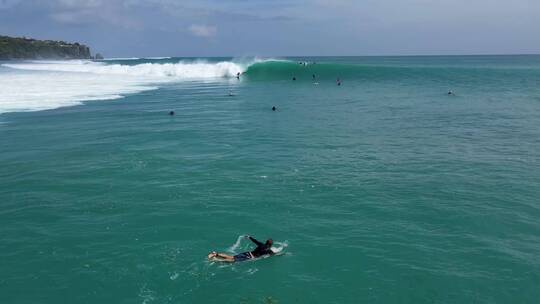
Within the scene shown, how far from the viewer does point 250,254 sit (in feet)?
60.2

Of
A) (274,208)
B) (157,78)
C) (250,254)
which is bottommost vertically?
(250,254)

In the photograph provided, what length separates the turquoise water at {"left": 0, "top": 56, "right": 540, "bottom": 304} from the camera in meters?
16.5

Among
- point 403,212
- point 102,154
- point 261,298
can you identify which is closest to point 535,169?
point 403,212

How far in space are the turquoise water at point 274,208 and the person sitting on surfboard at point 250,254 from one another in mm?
308

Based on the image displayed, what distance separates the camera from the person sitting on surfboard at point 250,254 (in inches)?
710

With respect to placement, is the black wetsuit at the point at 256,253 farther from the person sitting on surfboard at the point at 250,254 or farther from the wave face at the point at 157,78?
the wave face at the point at 157,78

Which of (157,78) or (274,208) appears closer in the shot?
(274,208)

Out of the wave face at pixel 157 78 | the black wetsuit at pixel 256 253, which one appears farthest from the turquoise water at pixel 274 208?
the wave face at pixel 157 78

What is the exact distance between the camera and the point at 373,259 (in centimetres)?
1803

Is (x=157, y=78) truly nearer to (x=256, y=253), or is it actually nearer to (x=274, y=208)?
(x=274, y=208)

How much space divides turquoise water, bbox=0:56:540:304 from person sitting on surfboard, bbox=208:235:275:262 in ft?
1.01

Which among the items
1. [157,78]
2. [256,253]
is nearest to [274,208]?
[256,253]

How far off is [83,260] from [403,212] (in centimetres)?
1353

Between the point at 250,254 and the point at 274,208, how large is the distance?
4.73 meters
